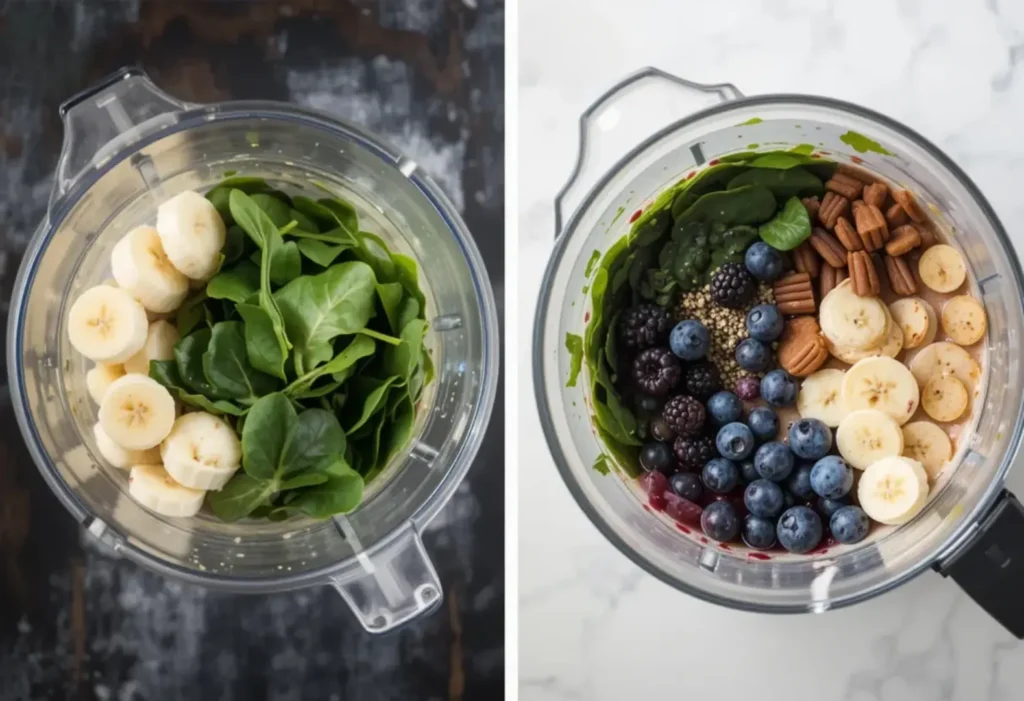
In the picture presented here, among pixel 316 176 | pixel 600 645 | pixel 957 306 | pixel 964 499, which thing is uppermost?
pixel 316 176

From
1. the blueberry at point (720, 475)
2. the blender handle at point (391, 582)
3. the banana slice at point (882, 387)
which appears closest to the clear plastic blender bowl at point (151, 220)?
the blender handle at point (391, 582)

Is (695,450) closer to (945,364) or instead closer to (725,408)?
(725,408)

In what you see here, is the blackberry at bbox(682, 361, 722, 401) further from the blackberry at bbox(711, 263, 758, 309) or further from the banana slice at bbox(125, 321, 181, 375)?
the banana slice at bbox(125, 321, 181, 375)

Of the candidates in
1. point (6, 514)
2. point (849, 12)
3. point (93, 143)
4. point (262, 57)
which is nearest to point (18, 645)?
point (6, 514)

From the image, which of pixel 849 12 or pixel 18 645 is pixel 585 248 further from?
pixel 18 645

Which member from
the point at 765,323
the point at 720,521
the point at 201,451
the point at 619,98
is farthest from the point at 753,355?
the point at 201,451

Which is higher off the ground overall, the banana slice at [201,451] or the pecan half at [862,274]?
the pecan half at [862,274]

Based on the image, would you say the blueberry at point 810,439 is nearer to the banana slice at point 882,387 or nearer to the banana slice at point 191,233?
the banana slice at point 882,387
